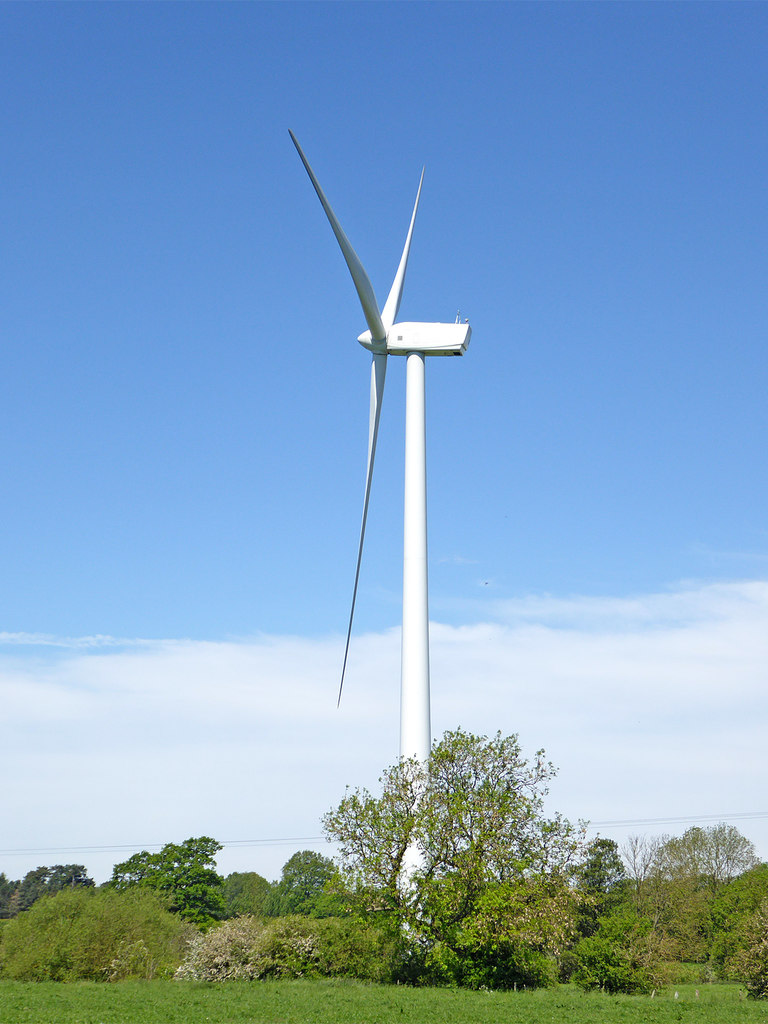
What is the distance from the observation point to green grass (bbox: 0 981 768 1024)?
32125mm

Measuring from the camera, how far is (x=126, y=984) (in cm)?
4756

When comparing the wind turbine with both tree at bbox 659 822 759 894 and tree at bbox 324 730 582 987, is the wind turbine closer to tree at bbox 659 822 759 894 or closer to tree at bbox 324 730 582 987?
tree at bbox 324 730 582 987

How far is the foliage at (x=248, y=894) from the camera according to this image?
13888cm

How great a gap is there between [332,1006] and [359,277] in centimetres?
3034

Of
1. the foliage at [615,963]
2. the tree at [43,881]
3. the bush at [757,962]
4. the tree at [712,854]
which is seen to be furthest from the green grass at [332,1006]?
the tree at [43,881]

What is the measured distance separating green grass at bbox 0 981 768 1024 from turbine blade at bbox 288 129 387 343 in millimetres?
29916

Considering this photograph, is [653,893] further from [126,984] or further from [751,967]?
[126,984]

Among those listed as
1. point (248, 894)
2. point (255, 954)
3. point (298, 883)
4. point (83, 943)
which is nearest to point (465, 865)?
point (255, 954)

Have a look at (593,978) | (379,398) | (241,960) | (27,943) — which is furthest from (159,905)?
(379,398)

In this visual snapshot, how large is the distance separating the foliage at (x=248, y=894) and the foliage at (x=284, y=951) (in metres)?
83.3

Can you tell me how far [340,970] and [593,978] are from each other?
50.4 feet

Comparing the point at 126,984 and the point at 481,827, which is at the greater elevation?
the point at 481,827

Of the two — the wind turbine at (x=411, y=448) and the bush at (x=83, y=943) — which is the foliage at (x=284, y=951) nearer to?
the bush at (x=83, y=943)

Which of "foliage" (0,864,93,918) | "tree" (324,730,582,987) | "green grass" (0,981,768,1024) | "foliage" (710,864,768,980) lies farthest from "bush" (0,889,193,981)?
"foliage" (0,864,93,918)
